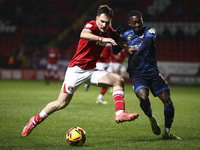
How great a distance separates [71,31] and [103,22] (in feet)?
69.3

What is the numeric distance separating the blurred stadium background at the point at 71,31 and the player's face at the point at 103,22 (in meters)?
15.0

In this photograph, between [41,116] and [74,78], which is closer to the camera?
[74,78]

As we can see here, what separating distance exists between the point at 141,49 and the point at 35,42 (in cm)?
2107

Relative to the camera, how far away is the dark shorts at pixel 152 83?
5750mm

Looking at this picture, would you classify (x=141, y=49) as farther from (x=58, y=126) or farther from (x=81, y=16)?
(x=81, y=16)

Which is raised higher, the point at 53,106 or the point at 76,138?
the point at 53,106

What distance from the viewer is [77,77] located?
5.61 meters

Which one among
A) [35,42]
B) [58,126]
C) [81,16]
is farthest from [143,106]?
[81,16]

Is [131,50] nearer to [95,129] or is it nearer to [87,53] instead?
[87,53]

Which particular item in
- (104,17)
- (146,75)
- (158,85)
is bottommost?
(158,85)

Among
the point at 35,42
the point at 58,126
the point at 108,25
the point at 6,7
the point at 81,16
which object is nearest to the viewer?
the point at 108,25

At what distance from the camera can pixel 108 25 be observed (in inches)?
216

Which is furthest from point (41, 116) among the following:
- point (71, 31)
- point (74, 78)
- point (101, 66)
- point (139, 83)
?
point (71, 31)

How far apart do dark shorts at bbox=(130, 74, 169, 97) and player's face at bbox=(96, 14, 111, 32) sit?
106 centimetres
